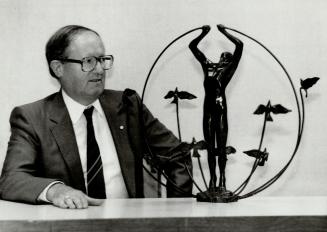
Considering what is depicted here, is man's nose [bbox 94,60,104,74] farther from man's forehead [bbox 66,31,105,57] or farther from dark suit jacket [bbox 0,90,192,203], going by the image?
dark suit jacket [bbox 0,90,192,203]

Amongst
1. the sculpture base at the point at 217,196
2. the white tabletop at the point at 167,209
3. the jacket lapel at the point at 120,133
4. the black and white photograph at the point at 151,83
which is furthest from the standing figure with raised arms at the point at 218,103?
the jacket lapel at the point at 120,133

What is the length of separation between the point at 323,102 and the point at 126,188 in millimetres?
1298

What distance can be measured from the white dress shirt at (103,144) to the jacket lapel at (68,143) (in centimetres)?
4

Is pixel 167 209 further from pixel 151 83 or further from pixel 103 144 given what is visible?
pixel 151 83

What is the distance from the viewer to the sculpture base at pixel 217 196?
2174 millimetres

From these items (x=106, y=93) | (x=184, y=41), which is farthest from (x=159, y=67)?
(x=106, y=93)

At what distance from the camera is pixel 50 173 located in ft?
8.57

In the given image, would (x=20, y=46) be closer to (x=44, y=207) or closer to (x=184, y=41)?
(x=184, y=41)

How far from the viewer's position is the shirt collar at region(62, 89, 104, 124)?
2.74m

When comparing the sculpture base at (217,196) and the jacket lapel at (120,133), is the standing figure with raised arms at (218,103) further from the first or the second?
the jacket lapel at (120,133)

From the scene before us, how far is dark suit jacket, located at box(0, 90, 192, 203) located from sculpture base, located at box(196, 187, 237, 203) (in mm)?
286

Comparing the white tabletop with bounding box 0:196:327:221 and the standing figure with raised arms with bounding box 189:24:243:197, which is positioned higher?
the standing figure with raised arms with bounding box 189:24:243:197

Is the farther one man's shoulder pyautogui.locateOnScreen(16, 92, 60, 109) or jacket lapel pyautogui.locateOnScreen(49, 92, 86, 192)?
man's shoulder pyautogui.locateOnScreen(16, 92, 60, 109)

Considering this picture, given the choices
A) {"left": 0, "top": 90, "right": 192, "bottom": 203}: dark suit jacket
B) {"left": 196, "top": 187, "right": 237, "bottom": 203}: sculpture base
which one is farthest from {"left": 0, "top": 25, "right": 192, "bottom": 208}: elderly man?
{"left": 196, "top": 187, "right": 237, "bottom": 203}: sculpture base
